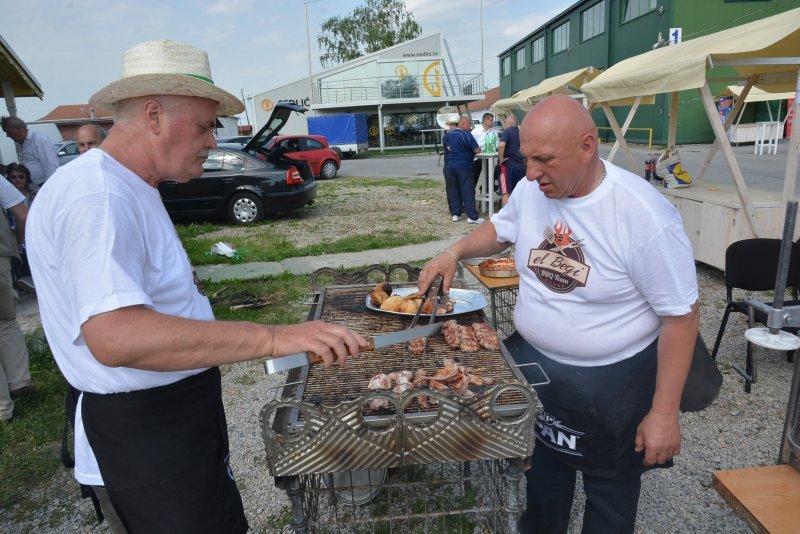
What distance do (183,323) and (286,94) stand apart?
44.6 metres

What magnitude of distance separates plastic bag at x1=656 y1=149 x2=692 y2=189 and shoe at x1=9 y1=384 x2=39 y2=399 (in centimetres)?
787

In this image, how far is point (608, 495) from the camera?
2.11 m

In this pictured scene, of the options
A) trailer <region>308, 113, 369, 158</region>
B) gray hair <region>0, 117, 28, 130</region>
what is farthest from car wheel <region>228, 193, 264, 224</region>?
trailer <region>308, 113, 369, 158</region>

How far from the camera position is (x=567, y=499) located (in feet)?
7.82

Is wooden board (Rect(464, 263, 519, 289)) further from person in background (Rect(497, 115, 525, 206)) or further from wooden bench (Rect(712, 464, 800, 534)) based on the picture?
person in background (Rect(497, 115, 525, 206))

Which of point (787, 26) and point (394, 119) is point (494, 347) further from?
point (394, 119)

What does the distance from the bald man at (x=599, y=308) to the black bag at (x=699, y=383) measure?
0.54ft

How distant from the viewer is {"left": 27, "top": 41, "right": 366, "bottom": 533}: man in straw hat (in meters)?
1.28

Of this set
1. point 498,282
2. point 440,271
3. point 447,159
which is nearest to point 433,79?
point 447,159

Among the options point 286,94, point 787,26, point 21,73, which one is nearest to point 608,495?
point 787,26

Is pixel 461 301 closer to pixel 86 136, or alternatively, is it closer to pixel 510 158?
pixel 86 136

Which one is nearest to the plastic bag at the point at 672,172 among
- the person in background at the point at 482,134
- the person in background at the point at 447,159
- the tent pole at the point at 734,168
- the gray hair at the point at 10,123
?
the tent pole at the point at 734,168

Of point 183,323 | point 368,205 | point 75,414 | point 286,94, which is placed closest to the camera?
point 183,323

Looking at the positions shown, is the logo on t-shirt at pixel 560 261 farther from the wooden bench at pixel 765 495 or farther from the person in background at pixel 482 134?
the person in background at pixel 482 134
